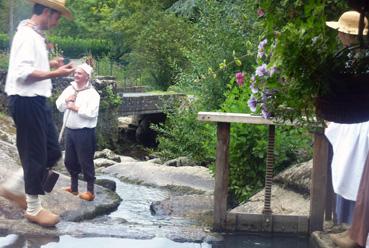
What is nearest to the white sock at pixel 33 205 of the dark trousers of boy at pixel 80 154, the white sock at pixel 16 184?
the white sock at pixel 16 184

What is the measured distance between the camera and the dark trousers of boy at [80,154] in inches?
311

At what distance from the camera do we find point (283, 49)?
331cm

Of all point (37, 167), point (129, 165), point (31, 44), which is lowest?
point (129, 165)

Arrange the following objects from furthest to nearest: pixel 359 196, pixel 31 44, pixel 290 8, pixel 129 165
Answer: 1. pixel 129 165
2. pixel 31 44
3. pixel 359 196
4. pixel 290 8

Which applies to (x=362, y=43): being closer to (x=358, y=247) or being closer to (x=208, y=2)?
(x=358, y=247)

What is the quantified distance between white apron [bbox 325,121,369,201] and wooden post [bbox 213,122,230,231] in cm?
106

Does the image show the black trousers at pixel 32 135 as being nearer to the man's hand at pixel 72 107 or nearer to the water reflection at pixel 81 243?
the water reflection at pixel 81 243

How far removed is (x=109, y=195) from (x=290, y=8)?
5221 millimetres

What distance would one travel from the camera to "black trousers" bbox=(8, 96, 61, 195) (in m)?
6.48

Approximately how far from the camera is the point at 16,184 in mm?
6969

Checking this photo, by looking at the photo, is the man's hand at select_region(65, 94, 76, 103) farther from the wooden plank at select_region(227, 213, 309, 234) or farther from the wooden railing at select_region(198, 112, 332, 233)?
the wooden plank at select_region(227, 213, 309, 234)

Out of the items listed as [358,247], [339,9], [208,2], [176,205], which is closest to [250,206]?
[176,205]

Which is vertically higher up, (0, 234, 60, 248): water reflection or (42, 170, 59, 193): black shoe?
(42, 170, 59, 193): black shoe

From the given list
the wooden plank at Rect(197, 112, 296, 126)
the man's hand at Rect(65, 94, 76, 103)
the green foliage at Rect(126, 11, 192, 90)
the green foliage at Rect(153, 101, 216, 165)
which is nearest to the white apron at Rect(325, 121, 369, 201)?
the wooden plank at Rect(197, 112, 296, 126)
